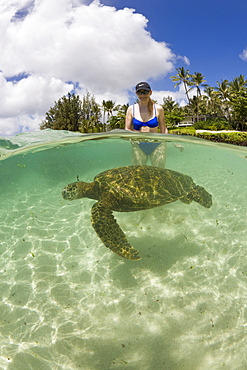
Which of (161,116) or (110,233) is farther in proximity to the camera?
(161,116)

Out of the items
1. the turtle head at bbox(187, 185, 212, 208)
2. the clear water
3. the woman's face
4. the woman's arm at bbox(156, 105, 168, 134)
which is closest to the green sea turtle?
the turtle head at bbox(187, 185, 212, 208)

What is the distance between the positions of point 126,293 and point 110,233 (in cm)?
104

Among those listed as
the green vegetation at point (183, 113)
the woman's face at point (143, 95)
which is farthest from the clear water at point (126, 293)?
the green vegetation at point (183, 113)

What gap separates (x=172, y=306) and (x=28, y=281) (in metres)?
2.56

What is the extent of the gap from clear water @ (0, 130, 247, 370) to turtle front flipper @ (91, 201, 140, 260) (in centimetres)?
61

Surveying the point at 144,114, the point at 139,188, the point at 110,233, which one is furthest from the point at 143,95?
the point at 110,233

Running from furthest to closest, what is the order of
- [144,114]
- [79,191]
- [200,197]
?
[200,197] → [79,191] → [144,114]

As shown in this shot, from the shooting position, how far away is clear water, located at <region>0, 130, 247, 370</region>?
120 inches

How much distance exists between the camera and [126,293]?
3.80 meters

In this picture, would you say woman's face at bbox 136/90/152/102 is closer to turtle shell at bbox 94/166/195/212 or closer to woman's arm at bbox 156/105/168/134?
woman's arm at bbox 156/105/168/134

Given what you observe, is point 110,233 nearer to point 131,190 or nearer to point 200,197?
point 131,190

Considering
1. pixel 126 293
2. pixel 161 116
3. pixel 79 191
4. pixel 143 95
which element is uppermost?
pixel 143 95

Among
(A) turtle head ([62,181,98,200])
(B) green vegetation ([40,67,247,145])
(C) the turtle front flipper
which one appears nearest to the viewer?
(C) the turtle front flipper

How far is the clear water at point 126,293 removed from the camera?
120 inches
